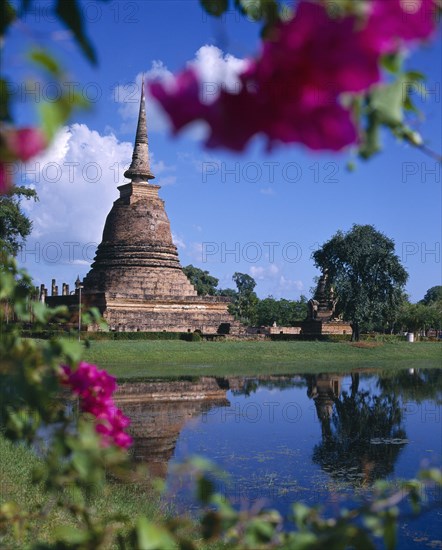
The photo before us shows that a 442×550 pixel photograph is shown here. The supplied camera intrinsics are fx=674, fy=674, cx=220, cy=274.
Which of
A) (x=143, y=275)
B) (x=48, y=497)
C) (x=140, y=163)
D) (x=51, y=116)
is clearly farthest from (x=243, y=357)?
(x=51, y=116)

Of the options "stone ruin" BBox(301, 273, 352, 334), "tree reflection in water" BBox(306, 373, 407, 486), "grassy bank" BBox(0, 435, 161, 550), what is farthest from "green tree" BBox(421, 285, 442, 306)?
"grassy bank" BBox(0, 435, 161, 550)

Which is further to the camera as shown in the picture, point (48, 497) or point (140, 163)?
point (140, 163)

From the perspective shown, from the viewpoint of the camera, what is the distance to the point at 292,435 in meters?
14.0

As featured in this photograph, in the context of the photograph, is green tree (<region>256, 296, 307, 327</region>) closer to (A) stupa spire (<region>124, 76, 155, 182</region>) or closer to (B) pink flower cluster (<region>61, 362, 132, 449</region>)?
(A) stupa spire (<region>124, 76, 155, 182</region>)

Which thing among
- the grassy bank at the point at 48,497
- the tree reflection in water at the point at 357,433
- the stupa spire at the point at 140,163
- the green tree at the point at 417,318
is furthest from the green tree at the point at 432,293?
the grassy bank at the point at 48,497

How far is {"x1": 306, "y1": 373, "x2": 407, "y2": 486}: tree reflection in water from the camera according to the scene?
35.4 feet

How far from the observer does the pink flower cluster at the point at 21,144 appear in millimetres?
1006

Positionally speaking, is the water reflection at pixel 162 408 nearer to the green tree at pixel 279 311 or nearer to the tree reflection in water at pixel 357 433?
the tree reflection in water at pixel 357 433

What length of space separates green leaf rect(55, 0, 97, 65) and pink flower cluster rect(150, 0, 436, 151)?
21cm

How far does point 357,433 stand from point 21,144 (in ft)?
46.5

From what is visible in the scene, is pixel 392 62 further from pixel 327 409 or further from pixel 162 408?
pixel 327 409

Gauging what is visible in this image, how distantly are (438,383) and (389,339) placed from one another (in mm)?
19612

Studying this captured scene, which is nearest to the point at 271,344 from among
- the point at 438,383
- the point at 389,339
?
the point at 438,383

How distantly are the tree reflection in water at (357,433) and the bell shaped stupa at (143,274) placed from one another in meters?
13.8
